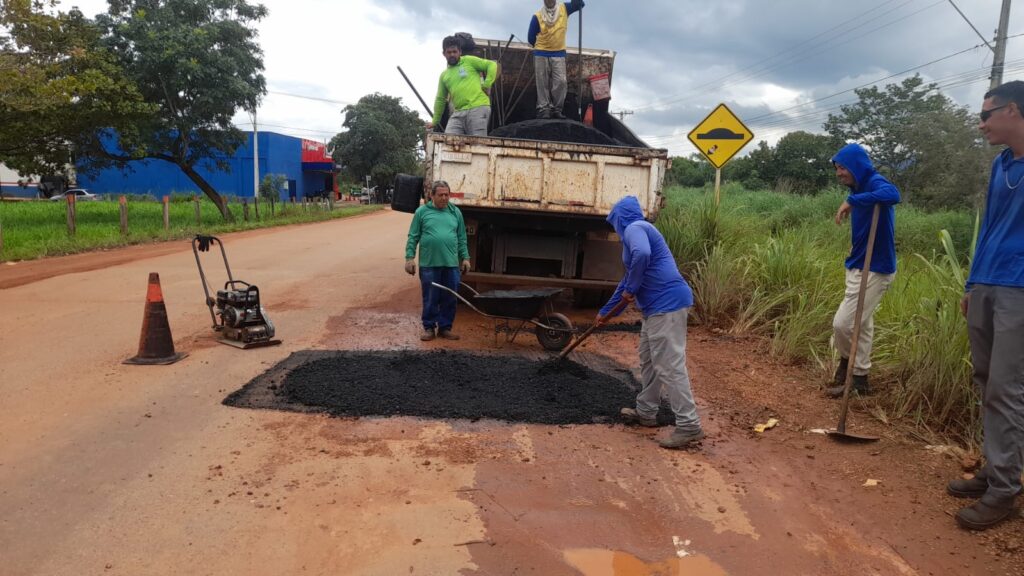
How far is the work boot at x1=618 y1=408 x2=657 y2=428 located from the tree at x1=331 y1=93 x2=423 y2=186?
1663 inches

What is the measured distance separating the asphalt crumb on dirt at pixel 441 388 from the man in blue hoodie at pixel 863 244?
149 centimetres

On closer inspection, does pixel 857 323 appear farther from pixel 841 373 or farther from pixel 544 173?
pixel 544 173

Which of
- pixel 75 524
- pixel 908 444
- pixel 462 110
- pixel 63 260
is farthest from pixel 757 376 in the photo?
pixel 63 260

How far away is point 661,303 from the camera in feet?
13.9

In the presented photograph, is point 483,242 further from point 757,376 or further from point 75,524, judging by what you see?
point 75,524

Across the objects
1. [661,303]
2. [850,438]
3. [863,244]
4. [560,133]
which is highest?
[560,133]

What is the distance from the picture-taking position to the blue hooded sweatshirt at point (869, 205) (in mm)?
4574

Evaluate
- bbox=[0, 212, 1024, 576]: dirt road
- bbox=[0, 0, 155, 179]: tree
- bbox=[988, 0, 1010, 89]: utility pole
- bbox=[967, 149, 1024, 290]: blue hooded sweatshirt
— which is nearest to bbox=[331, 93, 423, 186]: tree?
bbox=[0, 0, 155, 179]: tree

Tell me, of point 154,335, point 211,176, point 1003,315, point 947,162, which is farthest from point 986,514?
point 211,176

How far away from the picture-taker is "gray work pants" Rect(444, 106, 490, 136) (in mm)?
7863

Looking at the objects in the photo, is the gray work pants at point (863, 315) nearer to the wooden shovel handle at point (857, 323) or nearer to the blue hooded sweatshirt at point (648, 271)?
the wooden shovel handle at point (857, 323)

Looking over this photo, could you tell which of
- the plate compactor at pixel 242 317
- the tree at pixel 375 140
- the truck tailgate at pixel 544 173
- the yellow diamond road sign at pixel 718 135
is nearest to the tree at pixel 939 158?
the yellow diamond road sign at pixel 718 135

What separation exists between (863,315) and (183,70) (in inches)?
758

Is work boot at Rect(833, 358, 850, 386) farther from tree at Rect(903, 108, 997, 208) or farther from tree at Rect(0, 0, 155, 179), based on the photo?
tree at Rect(0, 0, 155, 179)
